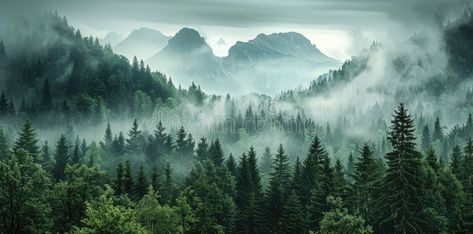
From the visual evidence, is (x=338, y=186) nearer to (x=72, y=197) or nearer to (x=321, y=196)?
(x=321, y=196)

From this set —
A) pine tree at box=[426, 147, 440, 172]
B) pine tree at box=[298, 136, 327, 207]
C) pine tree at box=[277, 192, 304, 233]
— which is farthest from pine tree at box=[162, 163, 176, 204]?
pine tree at box=[426, 147, 440, 172]

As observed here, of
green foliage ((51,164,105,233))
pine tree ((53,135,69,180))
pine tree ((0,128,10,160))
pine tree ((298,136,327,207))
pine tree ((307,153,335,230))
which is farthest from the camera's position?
pine tree ((53,135,69,180))

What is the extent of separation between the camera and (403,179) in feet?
211

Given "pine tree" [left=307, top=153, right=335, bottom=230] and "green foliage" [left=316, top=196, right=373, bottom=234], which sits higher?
"green foliage" [left=316, top=196, right=373, bottom=234]

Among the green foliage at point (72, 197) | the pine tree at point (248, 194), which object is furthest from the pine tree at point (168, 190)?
the green foliage at point (72, 197)

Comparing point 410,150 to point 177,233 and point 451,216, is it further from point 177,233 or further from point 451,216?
point 177,233

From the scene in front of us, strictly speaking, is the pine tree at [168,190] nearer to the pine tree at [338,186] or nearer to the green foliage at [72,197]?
the green foliage at [72,197]

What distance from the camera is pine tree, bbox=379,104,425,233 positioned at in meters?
64.2

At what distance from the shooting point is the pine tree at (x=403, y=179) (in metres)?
64.2

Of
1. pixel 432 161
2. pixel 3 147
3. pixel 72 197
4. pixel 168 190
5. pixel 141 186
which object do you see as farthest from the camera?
pixel 3 147

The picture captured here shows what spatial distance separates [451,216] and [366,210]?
12.0 m

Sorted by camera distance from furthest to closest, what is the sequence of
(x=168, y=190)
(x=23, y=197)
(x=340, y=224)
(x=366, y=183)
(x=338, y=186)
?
(x=168, y=190) < (x=338, y=186) < (x=366, y=183) < (x=23, y=197) < (x=340, y=224)

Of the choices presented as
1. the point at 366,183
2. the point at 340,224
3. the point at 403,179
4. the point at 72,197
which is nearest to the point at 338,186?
the point at 366,183

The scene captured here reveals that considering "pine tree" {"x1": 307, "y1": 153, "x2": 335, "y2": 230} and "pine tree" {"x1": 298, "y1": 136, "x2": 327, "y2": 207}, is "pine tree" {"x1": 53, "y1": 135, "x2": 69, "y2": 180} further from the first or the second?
"pine tree" {"x1": 307, "y1": 153, "x2": 335, "y2": 230}
